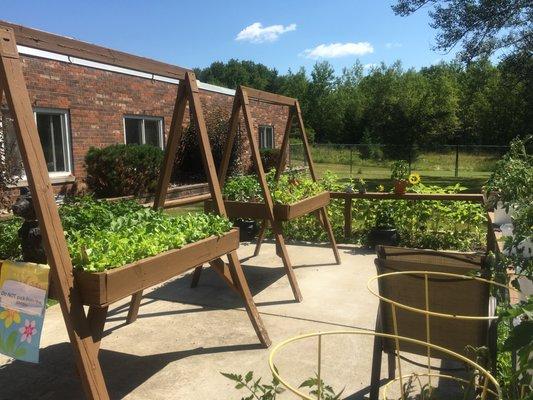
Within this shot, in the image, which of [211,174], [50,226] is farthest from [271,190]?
[50,226]

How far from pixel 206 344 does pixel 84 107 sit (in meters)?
7.54

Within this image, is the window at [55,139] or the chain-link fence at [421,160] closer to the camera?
the window at [55,139]

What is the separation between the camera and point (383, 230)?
6848 millimetres

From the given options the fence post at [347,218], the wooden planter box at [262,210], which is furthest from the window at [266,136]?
the wooden planter box at [262,210]

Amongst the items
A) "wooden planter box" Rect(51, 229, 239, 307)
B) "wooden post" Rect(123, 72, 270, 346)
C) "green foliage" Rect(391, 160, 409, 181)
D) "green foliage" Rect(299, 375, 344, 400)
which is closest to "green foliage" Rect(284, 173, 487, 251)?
"green foliage" Rect(391, 160, 409, 181)

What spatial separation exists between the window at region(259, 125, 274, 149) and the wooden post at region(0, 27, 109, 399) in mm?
15517

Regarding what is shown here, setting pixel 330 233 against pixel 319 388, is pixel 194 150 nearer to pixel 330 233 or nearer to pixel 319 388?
pixel 330 233

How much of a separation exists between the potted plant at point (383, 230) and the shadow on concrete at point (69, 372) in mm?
3662

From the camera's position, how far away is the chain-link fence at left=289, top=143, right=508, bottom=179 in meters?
23.2

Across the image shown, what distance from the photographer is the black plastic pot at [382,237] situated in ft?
22.2

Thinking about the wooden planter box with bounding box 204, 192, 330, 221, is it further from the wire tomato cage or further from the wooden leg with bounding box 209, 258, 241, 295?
the wire tomato cage

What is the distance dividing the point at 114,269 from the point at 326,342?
1835mm

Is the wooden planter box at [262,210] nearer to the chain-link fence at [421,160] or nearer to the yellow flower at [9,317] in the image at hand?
the yellow flower at [9,317]

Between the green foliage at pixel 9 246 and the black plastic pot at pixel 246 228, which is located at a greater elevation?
the green foliage at pixel 9 246
